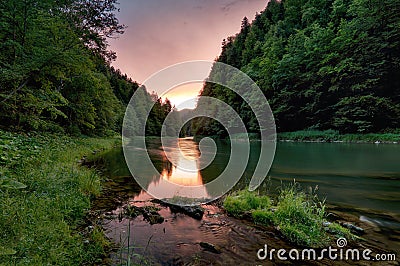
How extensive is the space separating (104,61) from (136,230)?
55.6ft

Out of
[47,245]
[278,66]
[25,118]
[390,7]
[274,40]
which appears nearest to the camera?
[47,245]

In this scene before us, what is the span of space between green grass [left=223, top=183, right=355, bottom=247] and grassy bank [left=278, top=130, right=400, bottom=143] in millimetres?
27047

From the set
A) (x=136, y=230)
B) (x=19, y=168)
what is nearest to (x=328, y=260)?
(x=136, y=230)

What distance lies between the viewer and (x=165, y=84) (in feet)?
24.8

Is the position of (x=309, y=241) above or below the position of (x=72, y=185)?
below

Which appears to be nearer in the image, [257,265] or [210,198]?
[257,265]

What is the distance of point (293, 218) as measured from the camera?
512 centimetres

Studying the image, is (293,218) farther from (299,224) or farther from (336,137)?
(336,137)

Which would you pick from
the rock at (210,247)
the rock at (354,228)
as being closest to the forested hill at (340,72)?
the rock at (354,228)

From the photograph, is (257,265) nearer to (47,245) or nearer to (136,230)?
(136,230)

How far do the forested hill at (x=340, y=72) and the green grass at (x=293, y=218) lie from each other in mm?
29477

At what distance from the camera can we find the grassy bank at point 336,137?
26375 mm

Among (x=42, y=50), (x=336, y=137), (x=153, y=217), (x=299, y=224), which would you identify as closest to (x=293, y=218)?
(x=299, y=224)

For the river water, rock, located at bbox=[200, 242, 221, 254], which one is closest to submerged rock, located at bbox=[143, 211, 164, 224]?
the river water
